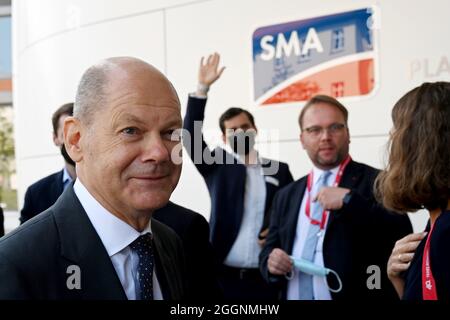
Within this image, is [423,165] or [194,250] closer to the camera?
[423,165]

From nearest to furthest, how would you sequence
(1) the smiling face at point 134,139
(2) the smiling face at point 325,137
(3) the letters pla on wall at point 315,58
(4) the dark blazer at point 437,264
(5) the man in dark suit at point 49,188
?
(1) the smiling face at point 134,139
(4) the dark blazer at point 437,264
(5) the man in dark suit at point 49,188
(2) the smiling face at point 325,137
(3) the letters pla on wall at point 315,58

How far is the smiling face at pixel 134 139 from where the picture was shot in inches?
39.0

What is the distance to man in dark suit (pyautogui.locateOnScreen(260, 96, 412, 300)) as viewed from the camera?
208 cm

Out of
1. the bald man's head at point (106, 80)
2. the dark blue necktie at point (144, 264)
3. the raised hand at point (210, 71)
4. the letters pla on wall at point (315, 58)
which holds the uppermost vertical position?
the letters pla on wall at point (315, 58)

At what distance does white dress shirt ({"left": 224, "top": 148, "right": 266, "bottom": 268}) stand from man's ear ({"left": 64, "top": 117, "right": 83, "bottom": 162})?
1832mm

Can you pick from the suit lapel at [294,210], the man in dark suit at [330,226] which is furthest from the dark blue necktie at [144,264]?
the suit lapel at [294,210]

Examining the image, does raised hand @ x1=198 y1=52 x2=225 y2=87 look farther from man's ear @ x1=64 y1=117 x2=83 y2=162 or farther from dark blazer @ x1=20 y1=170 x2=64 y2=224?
man's ear @ x1=64 y1=117 x2=83 y2=162

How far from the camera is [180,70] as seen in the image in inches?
137

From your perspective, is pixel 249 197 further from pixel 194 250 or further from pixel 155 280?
pixel 155 280

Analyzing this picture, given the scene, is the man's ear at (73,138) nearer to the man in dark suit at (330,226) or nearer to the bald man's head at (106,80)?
the bald man's head at (106,80)

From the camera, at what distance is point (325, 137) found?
7.60ft

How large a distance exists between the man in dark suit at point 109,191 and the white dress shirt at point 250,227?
5.85 ft
